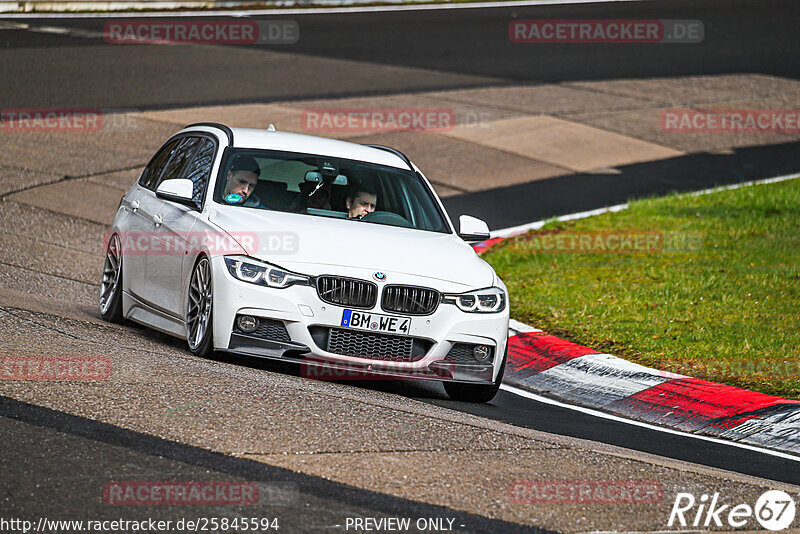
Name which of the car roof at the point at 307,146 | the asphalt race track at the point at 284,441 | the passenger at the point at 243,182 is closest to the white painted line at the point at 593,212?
the asphalt race track at the point at 284,441

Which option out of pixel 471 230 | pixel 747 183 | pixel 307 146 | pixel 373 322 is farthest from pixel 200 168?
pixel 747 183

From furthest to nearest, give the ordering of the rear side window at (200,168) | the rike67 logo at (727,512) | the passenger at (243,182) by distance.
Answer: the rear side window at (200,168) < the passenger at (243,182) < the rike67 logo at (727,512)

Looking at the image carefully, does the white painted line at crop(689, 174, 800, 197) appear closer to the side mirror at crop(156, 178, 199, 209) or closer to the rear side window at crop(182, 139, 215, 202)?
the rear side window at crop(182, 139, 215, 202)

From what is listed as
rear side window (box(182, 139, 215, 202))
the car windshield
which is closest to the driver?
the car windshield

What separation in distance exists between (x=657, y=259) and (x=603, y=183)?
4908 millimetres

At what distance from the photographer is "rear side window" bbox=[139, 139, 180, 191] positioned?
9938 millimetres

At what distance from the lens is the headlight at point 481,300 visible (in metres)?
8.02

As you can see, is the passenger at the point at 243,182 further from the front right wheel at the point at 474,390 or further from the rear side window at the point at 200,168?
the front right wheel at the point at 474,390

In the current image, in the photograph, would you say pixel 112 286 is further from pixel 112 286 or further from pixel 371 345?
pixel 371 345

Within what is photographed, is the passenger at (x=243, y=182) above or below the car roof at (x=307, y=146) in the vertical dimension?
below

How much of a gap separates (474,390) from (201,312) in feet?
6.32

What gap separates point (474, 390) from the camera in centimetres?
842

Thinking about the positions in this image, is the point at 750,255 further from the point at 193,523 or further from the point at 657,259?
the point at 193,523

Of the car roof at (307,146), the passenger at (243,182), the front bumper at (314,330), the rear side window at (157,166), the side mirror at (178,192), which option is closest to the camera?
the front bumper at (314,330)
